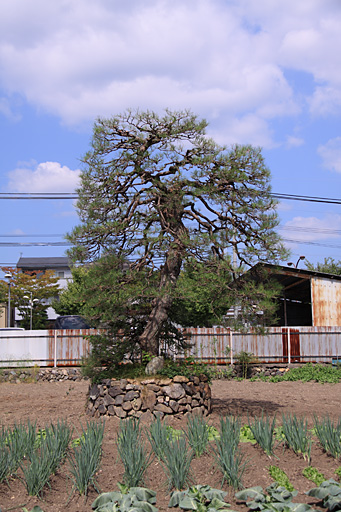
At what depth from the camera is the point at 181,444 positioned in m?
4.89

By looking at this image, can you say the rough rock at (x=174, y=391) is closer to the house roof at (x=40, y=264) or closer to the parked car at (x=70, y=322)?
the parked car at (x=70, y=322)

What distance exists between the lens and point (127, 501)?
4266 mm

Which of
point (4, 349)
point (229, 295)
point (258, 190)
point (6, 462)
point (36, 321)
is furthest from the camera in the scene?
point (36, 321)

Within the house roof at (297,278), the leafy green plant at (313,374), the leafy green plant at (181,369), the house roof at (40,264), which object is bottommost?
the leafy green plant at (313,374)

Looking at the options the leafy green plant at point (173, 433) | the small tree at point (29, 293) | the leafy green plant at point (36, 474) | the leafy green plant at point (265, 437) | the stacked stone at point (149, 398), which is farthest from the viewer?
the small tree at point (29, 293)

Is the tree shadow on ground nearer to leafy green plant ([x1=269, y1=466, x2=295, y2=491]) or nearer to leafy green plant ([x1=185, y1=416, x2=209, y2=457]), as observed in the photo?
leafy green plant ([x1=185, y1=416, x2=209, y2=457])

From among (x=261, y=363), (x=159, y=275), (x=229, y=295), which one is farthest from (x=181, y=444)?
(x=261, y=363)

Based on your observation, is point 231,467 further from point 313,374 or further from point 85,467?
point 313,374

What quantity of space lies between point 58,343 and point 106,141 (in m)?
10.4

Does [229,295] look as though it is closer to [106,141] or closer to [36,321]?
[106,141]

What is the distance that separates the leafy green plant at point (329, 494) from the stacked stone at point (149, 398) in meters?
3.85

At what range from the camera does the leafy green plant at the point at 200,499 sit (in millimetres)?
4230

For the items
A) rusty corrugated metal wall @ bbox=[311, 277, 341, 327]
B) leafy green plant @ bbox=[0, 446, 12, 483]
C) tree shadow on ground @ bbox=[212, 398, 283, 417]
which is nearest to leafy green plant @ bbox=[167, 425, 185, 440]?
leafy green plant @ bbox=[0, 446, 12, 483]

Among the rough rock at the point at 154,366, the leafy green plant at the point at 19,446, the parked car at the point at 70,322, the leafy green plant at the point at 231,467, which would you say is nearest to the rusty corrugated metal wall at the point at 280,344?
the parked car at the point at 70,322
